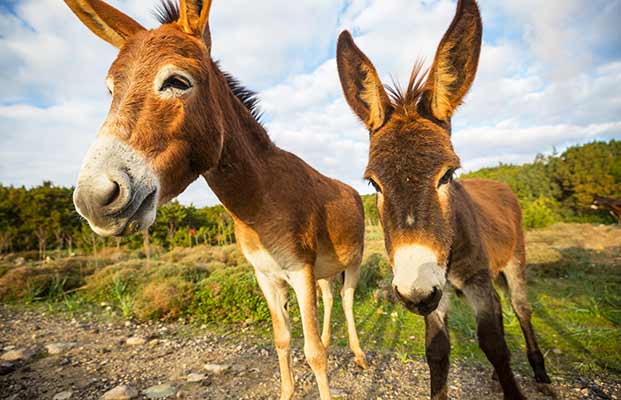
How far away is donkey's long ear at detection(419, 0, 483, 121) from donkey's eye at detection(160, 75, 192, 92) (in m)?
1.60

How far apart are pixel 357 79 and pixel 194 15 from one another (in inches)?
51.2

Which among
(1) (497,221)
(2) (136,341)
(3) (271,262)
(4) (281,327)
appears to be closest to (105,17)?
(3) (271,262)

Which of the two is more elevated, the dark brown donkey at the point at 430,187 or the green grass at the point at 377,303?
the dark brown donkey at the point at 430,187

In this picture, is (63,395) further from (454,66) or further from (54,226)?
(54,226)

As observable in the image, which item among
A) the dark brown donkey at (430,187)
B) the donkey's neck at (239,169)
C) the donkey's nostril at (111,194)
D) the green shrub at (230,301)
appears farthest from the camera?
the green shrub at (230,301)

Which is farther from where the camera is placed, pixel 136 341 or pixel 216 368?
pixel 136 341

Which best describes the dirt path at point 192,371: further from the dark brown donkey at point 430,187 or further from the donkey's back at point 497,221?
the donkey's back at point 497,221

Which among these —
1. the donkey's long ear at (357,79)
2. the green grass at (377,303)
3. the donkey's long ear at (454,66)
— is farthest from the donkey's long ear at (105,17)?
the green grass at (377,303)

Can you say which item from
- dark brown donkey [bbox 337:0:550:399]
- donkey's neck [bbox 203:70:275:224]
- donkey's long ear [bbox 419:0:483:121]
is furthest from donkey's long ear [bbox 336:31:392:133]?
donkey's neck [bbox 203:70:275:224]

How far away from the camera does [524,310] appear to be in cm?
356

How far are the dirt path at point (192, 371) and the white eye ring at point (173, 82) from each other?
3.17m

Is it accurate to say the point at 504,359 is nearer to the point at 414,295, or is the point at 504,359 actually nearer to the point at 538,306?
the point at 414,295

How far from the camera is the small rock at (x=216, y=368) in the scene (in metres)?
3.60

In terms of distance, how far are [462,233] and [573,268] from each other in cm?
814
